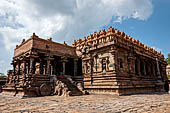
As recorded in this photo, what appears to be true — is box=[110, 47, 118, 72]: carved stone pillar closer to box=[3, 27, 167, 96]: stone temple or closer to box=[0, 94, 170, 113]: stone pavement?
box=[3, 27, 167, 96]: stone temple

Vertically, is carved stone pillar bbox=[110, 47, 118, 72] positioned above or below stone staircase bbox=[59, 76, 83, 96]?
above

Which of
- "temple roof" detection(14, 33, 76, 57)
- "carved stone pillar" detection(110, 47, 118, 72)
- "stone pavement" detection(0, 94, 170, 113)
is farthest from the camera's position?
"temple roof" detection(14, 33, 76, 57)

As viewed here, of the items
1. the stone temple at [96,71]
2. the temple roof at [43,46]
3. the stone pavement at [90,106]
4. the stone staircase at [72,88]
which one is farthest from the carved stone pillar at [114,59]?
the temple roof at [43,46]

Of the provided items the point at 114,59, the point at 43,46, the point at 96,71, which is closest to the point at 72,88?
the point at 96,71

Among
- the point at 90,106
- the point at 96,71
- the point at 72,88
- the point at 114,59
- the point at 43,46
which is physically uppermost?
the point at 43,46

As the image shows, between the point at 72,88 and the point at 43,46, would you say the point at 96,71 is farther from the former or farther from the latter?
the point at 43,46

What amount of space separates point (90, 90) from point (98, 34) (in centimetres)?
994

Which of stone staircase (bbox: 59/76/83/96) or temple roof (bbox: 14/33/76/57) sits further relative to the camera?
temple roof (bbox: 14/33/76/57)

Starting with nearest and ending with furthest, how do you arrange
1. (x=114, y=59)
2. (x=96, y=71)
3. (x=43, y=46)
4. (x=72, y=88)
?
(x=114, y=59), (x=72, y=88), (x=96, y=71), (x=43, y=46)

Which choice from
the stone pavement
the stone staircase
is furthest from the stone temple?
the stone pavement

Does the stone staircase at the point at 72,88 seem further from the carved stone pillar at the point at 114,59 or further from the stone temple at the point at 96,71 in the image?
the carved stone pillar at the point at 114,59

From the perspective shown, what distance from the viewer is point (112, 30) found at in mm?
20922

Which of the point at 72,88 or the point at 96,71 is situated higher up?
the point at 96,71

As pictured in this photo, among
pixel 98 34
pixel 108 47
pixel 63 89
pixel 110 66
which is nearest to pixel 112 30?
pixel 98 34
